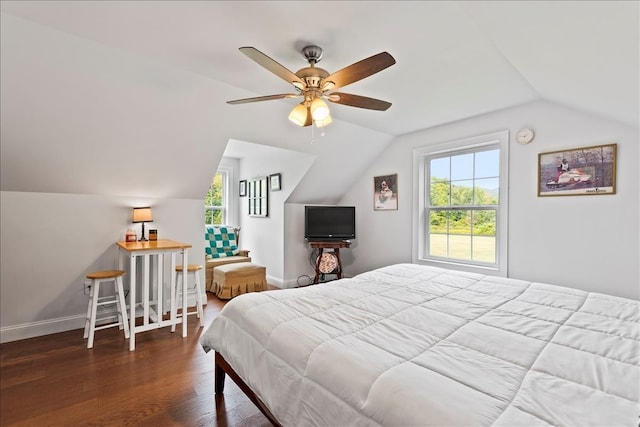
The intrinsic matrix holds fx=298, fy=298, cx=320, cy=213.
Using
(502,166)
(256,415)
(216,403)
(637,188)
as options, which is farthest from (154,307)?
(637,188)

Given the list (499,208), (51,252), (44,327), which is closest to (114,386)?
(44,327)

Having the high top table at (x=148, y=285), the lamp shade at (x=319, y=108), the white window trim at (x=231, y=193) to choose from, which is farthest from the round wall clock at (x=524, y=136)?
the white window trim at (x=231, y=193)

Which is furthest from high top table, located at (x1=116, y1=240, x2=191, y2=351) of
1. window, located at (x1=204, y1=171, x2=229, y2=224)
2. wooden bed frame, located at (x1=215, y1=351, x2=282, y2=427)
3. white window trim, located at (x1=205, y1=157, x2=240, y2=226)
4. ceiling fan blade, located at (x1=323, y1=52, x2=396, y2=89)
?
white window trim, located at (x1=205, y1=157, x2=240, y2=226)

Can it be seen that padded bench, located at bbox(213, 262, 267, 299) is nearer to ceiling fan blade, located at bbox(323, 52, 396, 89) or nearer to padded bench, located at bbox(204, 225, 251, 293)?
padded bench, located at bbox(204, 225, 251, 293)

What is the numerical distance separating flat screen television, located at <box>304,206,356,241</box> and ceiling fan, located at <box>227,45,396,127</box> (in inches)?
93.7

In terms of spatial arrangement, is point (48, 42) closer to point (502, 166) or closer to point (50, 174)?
point (50, 174)

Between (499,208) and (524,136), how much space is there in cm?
80

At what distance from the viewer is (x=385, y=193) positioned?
178 inches

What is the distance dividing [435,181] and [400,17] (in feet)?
8.64

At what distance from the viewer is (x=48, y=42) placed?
205cm

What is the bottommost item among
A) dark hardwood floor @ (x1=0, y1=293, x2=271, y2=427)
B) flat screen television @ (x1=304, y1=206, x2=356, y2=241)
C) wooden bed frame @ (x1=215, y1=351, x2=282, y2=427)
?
dark hardwood floor @ (x1=0, y1=293, x2=271, y2=427)

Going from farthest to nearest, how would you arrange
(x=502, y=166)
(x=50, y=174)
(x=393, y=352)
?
1. (x=502, y=166)
2. (x=50, y=174)
3. (x=393, y=352)

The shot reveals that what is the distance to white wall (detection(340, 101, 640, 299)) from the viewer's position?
8.49 ft

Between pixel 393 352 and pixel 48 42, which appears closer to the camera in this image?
pixel 393 352
